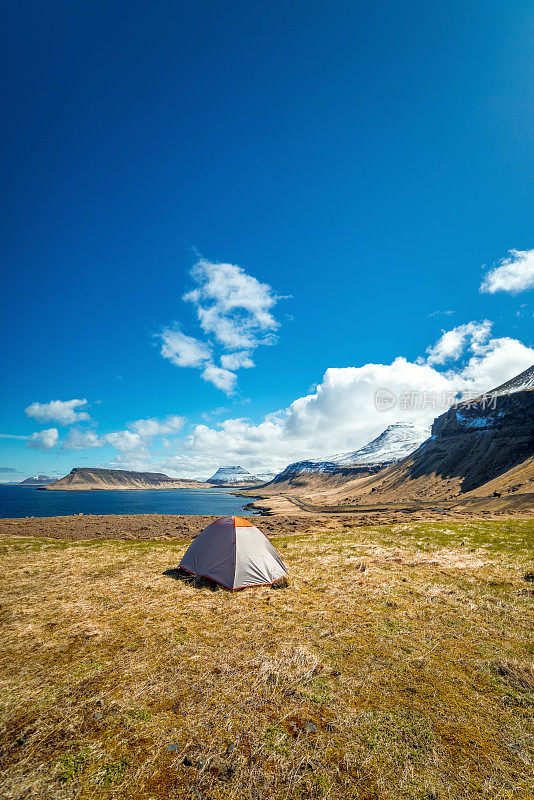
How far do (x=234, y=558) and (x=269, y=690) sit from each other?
6.58 metres

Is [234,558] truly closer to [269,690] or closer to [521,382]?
[269,690]

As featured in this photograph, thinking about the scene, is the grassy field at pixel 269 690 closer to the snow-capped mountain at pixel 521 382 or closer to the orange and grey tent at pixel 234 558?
the orange and grey tent at pixel 234 558

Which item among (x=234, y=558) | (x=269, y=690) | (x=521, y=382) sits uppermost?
(x=521, y=382)

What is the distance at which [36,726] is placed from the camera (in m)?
5.57

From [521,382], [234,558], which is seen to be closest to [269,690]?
[234,558]

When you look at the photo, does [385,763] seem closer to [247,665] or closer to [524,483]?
[247,665]

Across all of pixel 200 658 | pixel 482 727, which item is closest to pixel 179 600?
pixel 200 658

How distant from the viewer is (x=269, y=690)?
261 inches

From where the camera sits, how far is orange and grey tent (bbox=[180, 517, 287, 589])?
12.9 meters

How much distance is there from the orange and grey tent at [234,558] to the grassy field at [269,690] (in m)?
0.68

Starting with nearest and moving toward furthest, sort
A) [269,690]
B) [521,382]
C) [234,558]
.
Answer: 1. [269,690]
2. [234,558]
3. [521,382]

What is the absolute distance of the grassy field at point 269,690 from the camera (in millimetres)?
4672

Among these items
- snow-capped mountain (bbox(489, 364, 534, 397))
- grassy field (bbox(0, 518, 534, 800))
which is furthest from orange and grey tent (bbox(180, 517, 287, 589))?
snow-capped mountain (bbox(489, 364, 534, 397))

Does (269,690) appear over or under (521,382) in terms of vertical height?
under
